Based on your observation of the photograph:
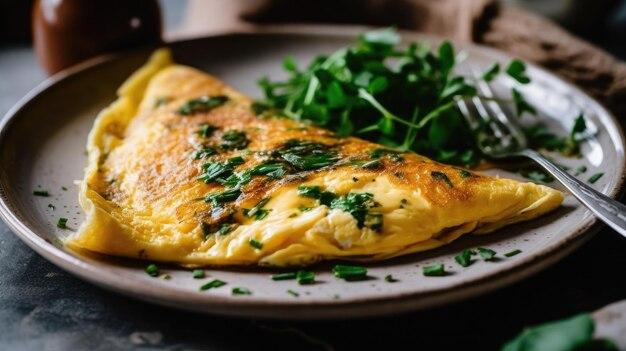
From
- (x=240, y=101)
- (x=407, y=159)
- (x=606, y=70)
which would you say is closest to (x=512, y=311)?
(x=407, y=159)

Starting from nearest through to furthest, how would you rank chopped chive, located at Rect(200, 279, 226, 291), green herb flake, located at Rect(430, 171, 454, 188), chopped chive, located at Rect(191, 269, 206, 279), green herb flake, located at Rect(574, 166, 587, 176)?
chopped chive, located at Rect(200, 279, 226, 291) < chopped chive, located at Rect(191, 269, 206, 279) < green herb flake, located at Rect(430, 171, 454, 188) < green herb flake, located at Rect(574, 166, 587, 176)

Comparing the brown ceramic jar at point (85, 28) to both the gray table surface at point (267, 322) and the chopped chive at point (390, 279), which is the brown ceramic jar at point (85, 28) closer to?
the gray table surface at point (267, 322)

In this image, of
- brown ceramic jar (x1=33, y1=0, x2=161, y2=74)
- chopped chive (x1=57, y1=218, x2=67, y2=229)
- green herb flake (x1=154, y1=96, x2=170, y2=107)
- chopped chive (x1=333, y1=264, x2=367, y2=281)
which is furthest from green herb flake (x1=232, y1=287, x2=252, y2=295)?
brown ceramic jar (x1=33, y1=0, x2=161, y2=74)

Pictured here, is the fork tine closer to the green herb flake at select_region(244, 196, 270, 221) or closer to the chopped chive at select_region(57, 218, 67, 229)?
the green herb flake at select_region(244, 196, 270, 221)

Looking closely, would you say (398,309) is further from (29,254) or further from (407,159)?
(29,254)

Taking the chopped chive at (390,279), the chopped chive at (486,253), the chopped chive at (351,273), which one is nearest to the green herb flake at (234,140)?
the chopped chive at (351,273)

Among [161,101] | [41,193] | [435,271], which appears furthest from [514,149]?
[41,193]
